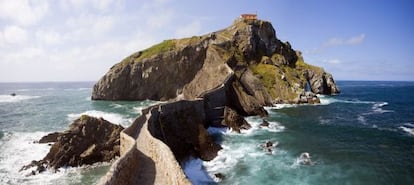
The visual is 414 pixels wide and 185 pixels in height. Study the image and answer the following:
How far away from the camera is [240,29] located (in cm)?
9575

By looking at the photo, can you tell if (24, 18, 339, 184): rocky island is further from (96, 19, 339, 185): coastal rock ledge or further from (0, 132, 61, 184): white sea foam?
(0, 132, 61, 184): white sea foam

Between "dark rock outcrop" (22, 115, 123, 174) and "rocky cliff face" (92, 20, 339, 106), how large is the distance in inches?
1667

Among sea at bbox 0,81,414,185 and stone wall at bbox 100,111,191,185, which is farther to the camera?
sea at bbox 0,81,414,185

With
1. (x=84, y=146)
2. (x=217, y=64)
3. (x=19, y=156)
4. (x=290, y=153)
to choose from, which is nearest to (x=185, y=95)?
(x=217, y=64)

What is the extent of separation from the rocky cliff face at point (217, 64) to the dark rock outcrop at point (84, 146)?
4235 centimetres

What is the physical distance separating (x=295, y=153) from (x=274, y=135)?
884 cm

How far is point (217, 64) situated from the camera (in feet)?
253

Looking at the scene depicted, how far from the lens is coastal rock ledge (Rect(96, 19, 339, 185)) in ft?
76.1

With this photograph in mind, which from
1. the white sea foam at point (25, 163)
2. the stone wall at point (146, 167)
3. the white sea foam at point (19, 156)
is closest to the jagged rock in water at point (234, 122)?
the white sea foam at point (25, 163)

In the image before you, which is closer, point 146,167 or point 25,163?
point 146,167

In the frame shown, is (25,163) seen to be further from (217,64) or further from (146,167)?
(217,64)

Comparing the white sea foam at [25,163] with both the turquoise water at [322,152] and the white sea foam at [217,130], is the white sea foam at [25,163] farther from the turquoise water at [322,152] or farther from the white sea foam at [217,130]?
the white sea foam at [217,130]

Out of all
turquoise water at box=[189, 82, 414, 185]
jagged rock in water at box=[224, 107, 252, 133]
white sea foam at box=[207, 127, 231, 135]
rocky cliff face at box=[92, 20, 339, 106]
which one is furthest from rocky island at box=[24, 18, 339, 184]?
turquoise water at box=[189, 82, 414, 185]

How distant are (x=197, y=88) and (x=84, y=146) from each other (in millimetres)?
36591
